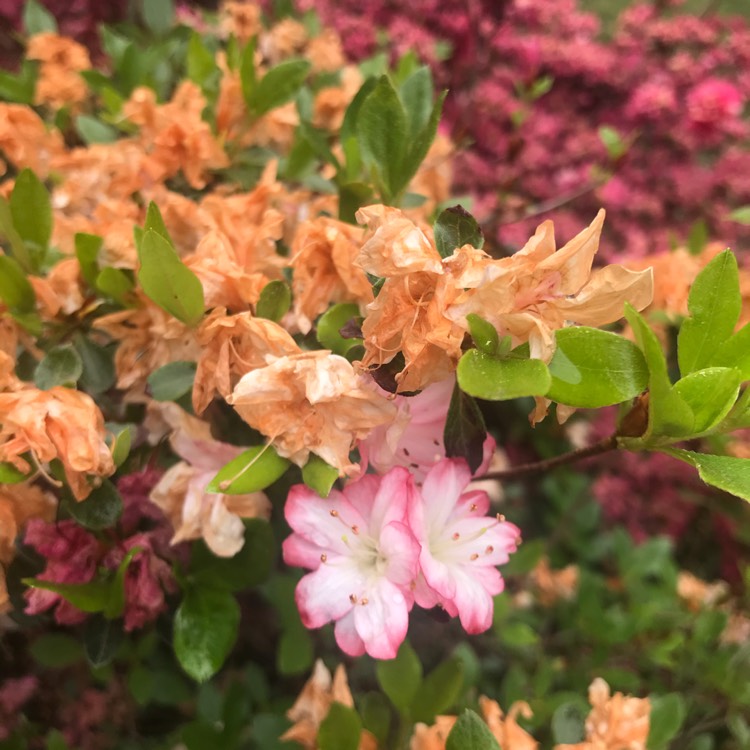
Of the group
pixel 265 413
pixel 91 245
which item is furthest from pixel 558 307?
pixel 91 245

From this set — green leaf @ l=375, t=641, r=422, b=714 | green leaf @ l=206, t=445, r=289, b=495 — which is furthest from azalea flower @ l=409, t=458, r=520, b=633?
green leaf @ l=375, t=641, r=422, b=714

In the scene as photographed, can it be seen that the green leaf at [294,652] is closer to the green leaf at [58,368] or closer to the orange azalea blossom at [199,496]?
the orange azalea blossom at [199,496]

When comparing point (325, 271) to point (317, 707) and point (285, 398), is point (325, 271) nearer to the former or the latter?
point (285, 398)

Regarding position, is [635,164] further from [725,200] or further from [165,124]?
[165,124]

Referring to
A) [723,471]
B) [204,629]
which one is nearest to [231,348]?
[204,629]

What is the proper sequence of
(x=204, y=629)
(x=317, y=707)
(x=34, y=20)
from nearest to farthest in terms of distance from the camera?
(x=204, y=629) < (x=317, y=707) < (x=34, y=20)

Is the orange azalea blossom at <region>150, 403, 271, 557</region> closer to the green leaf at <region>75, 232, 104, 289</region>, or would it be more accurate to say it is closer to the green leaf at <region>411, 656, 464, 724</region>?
the green leaf at <region>75, 232, 104, 289</region>
